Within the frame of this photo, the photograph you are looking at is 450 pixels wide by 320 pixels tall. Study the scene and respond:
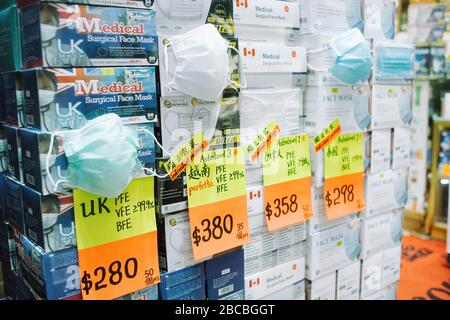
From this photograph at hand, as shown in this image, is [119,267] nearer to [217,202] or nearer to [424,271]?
[217,202]

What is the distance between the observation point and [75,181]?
1134 mm

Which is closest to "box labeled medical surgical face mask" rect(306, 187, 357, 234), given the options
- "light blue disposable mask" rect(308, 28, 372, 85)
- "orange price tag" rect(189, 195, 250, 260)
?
"orange price tag" rect(189, 195, 250, 260)

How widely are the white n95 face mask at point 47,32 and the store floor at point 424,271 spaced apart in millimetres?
2698

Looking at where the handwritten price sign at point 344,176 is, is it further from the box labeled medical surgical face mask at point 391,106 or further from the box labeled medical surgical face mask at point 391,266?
the box labeled medical surgical face mask at point 391,266

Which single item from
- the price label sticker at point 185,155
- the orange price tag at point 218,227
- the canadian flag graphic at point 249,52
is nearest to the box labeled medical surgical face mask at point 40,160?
→ the price label sticker at point 185,155

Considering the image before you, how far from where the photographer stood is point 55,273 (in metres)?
1.18

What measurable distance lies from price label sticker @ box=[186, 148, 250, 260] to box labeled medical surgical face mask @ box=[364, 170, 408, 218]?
0.74 m

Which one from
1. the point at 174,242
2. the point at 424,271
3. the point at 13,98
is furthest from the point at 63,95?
the point at 424,271

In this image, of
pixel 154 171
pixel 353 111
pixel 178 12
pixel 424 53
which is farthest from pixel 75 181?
pixel 424 53

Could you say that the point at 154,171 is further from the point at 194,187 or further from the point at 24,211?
the point at 24,211

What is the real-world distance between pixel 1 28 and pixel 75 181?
2.00 ft

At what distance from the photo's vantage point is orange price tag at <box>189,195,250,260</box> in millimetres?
1438

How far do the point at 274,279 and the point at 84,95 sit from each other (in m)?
1.03

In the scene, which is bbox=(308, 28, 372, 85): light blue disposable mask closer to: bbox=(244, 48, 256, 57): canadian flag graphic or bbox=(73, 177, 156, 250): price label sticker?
bbox=(244, 48, 256, 57): canadian flag graphic
